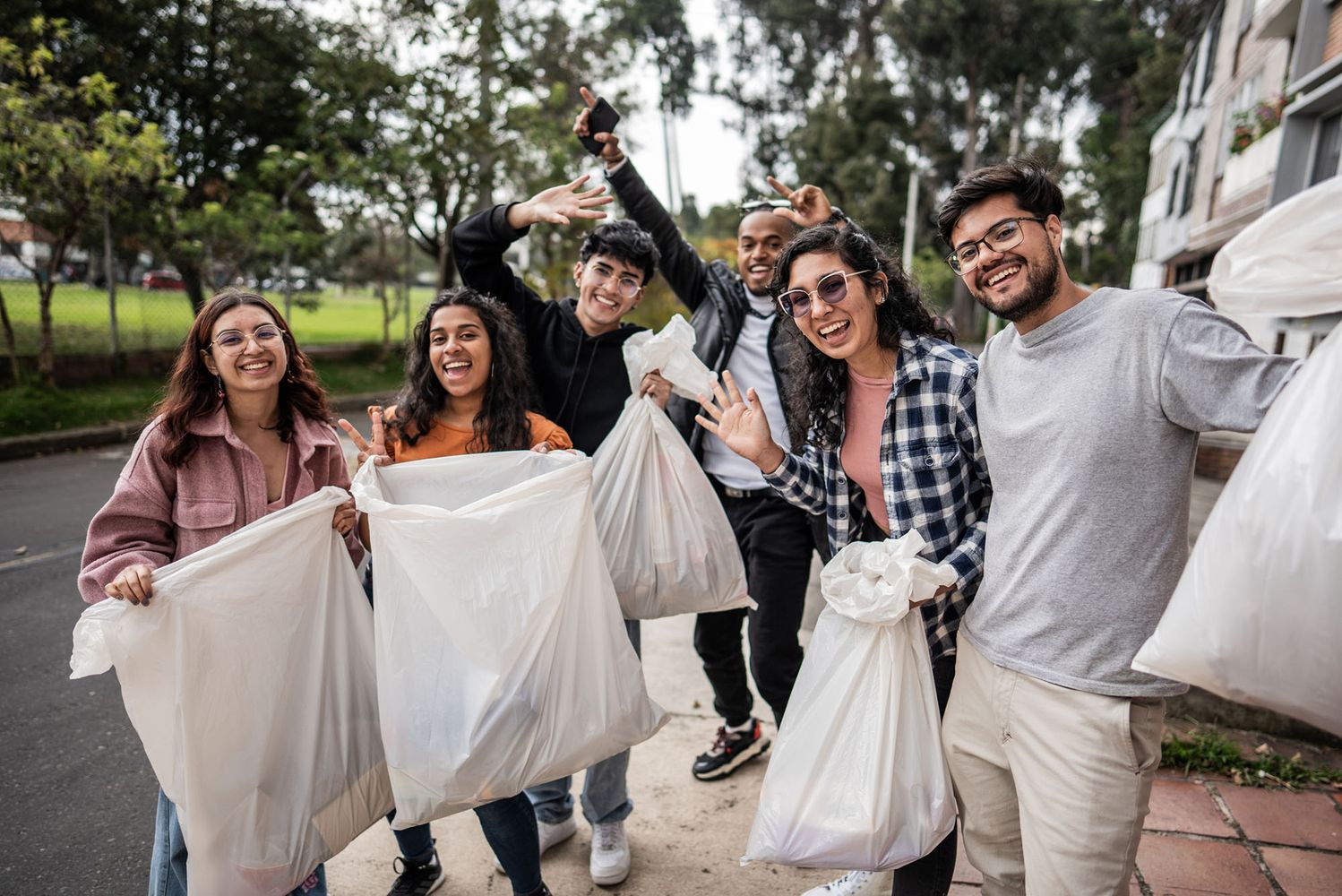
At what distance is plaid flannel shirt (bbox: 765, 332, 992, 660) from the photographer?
65.1 inches

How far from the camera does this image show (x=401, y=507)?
1.67 metres

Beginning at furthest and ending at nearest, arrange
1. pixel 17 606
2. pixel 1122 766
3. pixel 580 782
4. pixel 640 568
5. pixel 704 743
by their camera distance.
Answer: pixel 17 606 < pixel 704 743 < pixel 580 782 < pixel 640 568 < pixel 1122 766

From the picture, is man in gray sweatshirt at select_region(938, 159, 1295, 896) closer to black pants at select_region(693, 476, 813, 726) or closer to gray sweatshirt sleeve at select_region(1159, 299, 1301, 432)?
gray sweatshirt sleeve at select_region(1159, 299, 1301, 432)

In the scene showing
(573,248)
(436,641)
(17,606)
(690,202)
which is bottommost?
(17,606)

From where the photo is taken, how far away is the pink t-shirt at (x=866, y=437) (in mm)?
1814

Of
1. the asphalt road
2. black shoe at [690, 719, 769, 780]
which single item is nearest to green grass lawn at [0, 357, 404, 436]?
the asphalt road

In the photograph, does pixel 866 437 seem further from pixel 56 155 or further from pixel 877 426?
pixel 56 155

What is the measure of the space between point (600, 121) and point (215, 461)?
158 centimetres

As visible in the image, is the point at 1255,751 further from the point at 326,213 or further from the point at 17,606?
the point at 326,213

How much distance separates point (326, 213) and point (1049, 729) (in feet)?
44.7

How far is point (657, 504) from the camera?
85.0 inches

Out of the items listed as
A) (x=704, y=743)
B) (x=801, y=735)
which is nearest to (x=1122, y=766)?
(x=801, y=735)

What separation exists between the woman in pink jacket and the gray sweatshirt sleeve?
171cm

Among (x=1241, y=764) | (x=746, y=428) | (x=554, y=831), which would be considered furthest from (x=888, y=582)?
(x=1241, y=764)
